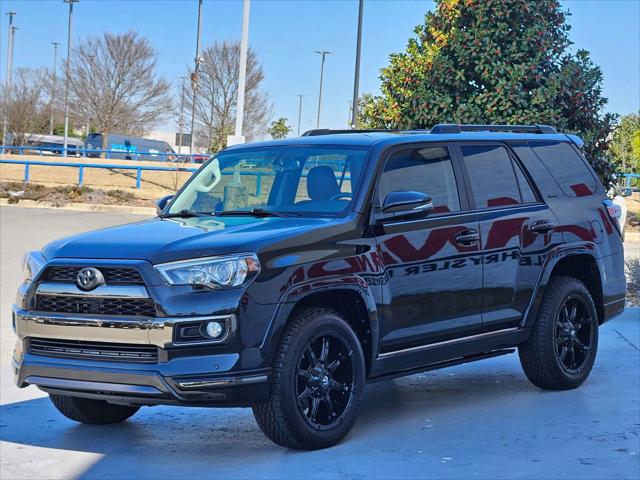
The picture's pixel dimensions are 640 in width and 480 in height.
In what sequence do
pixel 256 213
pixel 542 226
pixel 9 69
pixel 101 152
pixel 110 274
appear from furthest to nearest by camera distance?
pixel 9 69
pixel 101 152
pixel 542 226
pixel 256 213
pixel 110 274

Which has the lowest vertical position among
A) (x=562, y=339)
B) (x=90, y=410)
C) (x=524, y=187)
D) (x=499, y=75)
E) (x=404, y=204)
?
(x=90, y=410)

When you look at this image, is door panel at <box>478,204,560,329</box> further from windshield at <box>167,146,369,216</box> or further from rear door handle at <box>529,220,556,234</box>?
windshield at <box>167,146,369,216</box>

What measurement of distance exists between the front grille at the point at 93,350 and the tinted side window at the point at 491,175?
2.63 metres

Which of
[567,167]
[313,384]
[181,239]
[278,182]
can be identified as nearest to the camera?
[181,239]

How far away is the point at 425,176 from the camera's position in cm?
723

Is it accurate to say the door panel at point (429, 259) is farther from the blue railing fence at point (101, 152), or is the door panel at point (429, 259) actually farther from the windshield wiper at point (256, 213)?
the blue railing fence at point (101, 152)

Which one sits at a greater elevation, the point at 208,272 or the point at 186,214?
the point at 186,214

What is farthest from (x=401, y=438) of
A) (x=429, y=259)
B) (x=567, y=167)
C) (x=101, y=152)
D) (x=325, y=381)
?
(x=101, y=152)

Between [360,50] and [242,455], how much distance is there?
29.1 m

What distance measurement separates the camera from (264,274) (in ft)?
19.4

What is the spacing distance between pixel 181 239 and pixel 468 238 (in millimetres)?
2023

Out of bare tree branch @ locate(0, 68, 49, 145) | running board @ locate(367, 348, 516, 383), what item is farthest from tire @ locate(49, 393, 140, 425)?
bare tree branch @ locate(0, 68, 49, 145)

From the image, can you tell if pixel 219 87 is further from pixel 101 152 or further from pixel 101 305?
pixel 101 305

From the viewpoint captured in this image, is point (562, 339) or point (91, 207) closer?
point (562, 339)
